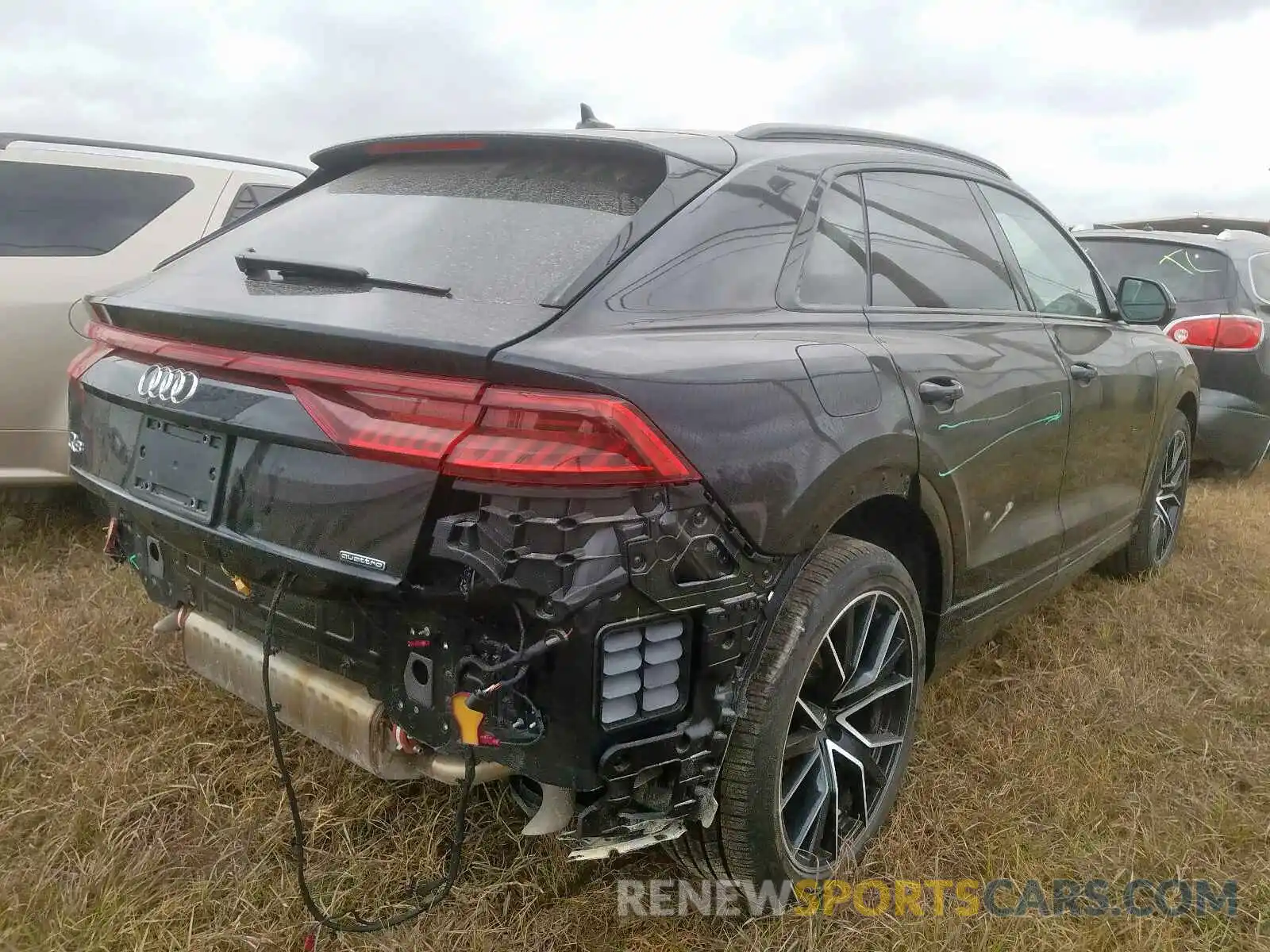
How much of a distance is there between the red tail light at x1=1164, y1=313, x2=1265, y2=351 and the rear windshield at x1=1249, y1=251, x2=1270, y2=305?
→ 0.27m

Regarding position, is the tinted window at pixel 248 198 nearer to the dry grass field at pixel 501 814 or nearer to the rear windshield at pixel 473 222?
the dry grass field at pixel 501 814

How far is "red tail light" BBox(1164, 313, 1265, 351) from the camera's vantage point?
5.67 meters

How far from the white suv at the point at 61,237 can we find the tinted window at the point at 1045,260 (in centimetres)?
295

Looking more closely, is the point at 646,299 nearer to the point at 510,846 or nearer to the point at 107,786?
the point at 510,846

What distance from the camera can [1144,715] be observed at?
294 cm

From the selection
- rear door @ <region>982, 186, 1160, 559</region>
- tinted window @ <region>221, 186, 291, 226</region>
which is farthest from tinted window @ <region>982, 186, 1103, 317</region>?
tinted window @ <region>221, 186, 291, 226</region>

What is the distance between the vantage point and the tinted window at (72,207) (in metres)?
3.78

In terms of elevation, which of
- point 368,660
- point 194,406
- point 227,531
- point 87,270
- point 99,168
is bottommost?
point 368,660

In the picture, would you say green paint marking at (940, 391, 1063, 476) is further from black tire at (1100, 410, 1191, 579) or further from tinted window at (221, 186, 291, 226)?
tinted window at (221, 186, 291, 226)

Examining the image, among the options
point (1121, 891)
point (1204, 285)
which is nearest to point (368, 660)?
point (1121, 891)

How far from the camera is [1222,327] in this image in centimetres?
Answer: 572

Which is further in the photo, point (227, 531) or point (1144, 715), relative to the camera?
point (1144, 715)

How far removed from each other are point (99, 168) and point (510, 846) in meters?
3.48

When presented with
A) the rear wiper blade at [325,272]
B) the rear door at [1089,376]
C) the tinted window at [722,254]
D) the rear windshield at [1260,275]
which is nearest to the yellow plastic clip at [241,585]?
the rear wiper blade at [325,272]
